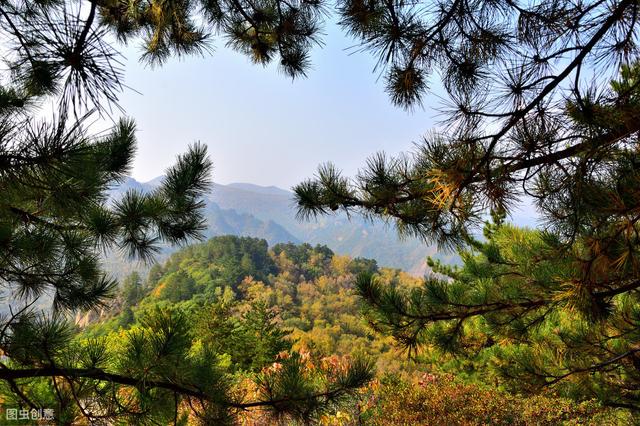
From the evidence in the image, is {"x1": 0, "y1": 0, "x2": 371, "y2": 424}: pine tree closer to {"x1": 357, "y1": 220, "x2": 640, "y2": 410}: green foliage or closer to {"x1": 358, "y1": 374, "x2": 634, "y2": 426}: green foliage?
{"x1": 357, "y1": 220, "x2": 640, "y2": 410}: green foliage

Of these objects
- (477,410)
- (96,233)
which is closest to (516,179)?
(96,233)

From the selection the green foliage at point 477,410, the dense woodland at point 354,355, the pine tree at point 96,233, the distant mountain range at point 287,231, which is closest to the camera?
the pine tree at point 96,233

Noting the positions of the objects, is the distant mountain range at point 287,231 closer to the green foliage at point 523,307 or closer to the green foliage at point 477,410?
the green foliage at point 477,410

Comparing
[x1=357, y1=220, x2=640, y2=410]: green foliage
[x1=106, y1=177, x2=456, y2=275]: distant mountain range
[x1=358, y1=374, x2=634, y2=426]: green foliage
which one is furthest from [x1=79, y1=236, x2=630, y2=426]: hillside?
[x1=106, y1=177, x2=456, y2=275]: distant mountain range

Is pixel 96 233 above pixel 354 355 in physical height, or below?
above

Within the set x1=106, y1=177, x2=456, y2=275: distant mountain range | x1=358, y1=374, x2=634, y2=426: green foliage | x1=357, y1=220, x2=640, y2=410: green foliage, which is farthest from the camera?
x1=106, y1=177, x2=456, y2=275: distant mountain range

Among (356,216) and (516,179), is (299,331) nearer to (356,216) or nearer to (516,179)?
(356,216)

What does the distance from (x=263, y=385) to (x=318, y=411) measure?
203 mm

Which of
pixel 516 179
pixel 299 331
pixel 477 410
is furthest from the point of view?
pixel 299 331

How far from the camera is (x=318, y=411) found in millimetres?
1262

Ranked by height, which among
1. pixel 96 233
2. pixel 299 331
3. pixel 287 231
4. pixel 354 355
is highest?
pixel 287 231

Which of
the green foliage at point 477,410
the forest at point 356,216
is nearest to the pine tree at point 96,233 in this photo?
the forest at point 356,216

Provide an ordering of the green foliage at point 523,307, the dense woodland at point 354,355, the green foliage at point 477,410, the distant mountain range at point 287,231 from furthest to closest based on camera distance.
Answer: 1. the distant mountain range at point 287,231
2. the green foliage at point 477,410
3. the dense woodland at point 354,355
4. the green foliage at point 523,307

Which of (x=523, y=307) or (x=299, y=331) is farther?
(x=299, y=331)
